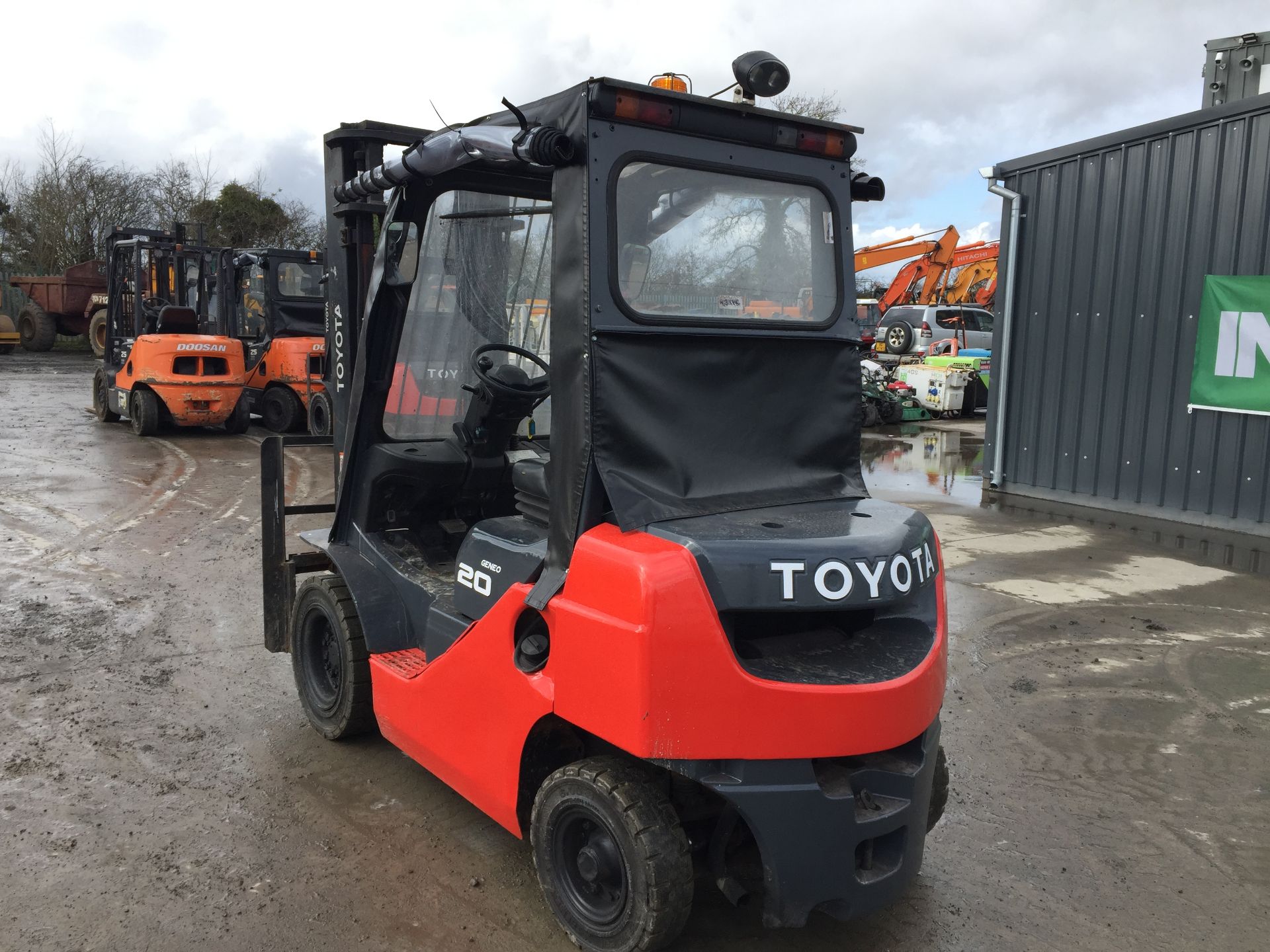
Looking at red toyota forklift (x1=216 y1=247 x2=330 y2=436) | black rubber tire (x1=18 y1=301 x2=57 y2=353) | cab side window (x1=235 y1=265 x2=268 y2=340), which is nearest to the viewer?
red toyota forklift (x1=216 y1=247 x2=330 y2=436)

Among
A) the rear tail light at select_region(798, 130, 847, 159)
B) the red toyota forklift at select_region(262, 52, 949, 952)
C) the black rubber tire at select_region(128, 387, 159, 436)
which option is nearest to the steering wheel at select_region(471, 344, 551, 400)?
the red toyota forklift at select_region(262, 52, 949, 952)

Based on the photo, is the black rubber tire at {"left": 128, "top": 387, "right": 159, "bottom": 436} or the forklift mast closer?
the forklift mast

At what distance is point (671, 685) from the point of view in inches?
106

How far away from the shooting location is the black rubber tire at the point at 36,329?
30141mm

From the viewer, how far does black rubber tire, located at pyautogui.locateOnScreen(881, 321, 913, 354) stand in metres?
23.4

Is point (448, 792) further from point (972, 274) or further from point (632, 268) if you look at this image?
point (972, 274)

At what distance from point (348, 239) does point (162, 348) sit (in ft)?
36.8

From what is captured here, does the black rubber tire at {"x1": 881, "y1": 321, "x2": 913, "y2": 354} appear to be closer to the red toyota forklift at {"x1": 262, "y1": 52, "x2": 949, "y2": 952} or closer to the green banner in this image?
the green banner

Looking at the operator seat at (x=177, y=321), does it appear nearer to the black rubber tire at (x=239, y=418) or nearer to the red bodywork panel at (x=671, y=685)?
the black rubber tire at (x=239, y=418)

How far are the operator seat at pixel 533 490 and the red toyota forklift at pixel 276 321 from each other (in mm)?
12099

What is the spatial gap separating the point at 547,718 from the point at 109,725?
2671mm

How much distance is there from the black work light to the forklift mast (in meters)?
1.75

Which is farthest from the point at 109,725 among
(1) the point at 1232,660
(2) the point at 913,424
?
(2) the point at 913,424

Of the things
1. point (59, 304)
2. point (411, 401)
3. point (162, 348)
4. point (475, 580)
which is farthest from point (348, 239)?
point (59, 304)
